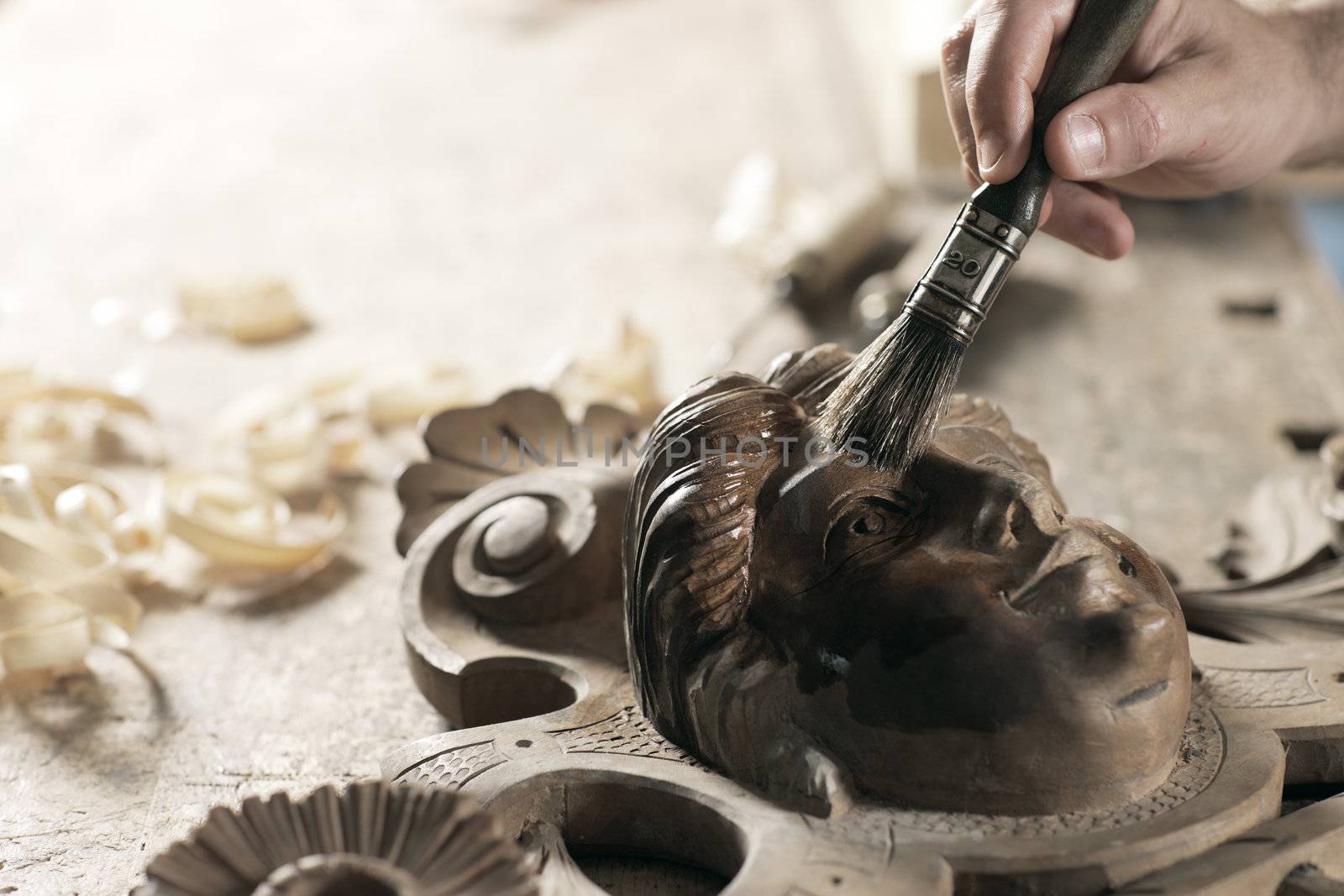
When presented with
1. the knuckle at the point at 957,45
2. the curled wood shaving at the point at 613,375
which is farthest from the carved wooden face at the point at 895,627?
the curled wood shaving at the point at 613,375

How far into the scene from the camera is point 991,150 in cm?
136

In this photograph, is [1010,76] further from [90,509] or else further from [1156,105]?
[90,509]

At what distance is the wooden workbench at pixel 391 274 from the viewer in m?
1.72

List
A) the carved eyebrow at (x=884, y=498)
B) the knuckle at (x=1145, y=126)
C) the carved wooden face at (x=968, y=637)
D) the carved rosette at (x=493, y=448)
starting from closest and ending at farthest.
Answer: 1. the carved wooden face at (x=968, y=637)
2. the carved eyebrow at (x=884, y=498)
3. the knuckle at (x=1145, y=126)
4. the carved rosette at (x=493, y=448)

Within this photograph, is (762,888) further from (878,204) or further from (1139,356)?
(878,204)

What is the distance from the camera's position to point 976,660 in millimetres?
1175

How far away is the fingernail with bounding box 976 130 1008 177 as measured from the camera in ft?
4.44

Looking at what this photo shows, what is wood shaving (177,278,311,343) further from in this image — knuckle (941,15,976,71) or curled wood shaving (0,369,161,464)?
knuckle (941,15,976,71)

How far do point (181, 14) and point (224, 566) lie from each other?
4.51 metres

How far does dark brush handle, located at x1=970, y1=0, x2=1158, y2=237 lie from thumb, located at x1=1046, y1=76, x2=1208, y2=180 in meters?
0.01

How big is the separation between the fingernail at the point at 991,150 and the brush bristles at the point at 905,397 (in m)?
0.19

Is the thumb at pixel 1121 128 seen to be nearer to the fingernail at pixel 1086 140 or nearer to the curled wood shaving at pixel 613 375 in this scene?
the fingernail at pixel 1086 140

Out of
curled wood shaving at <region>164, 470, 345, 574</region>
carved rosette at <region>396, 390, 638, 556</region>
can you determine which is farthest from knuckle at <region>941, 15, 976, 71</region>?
curled wood shaving at <region>164, 470, 345, 574</region>

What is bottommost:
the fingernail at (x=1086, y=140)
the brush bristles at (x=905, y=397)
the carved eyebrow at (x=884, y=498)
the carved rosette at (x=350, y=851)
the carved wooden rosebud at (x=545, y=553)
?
the carved wooden rosebud at (x=545, y=553)
